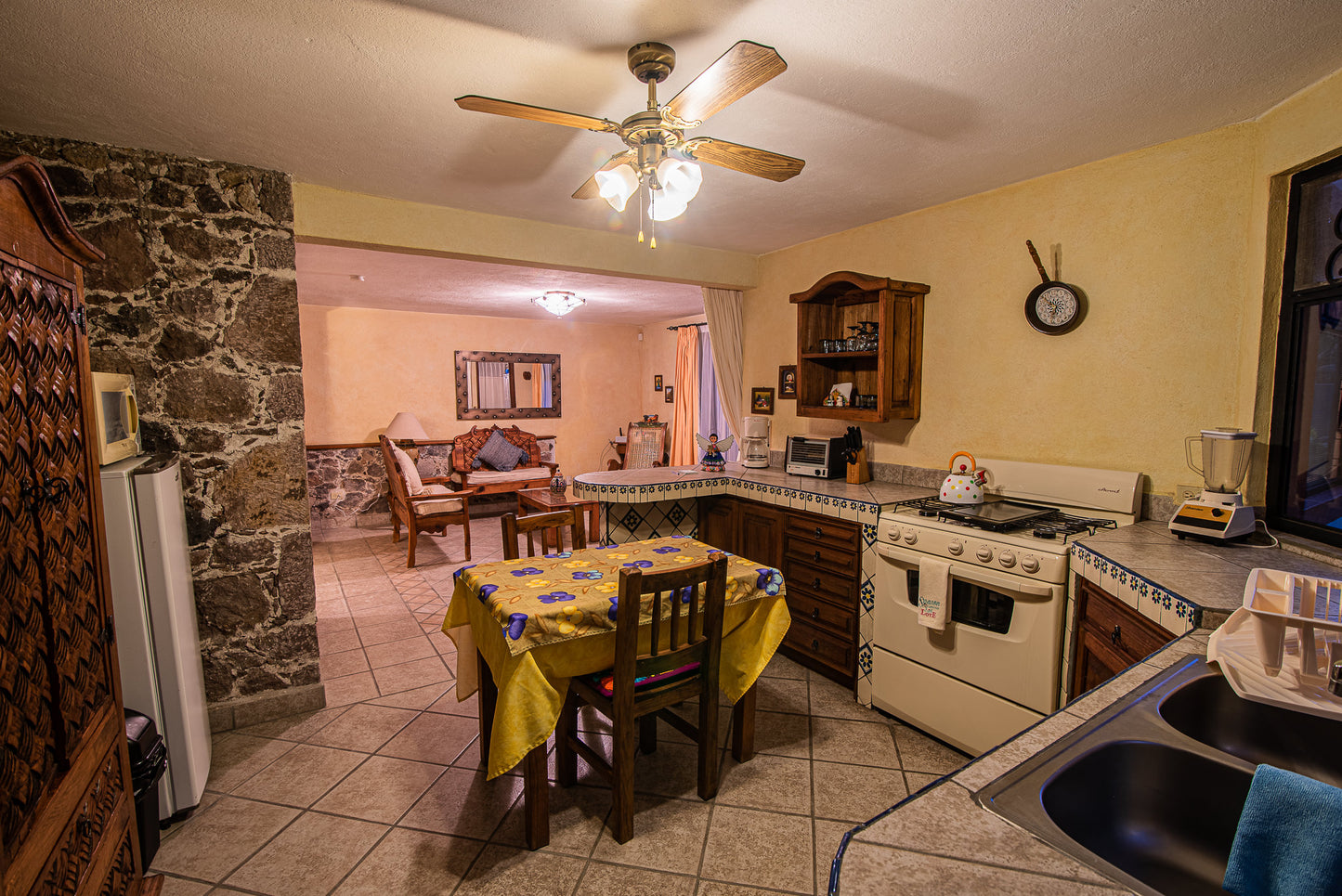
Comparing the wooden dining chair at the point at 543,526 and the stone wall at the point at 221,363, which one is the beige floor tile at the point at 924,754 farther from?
the stone wall at the point at 221,363

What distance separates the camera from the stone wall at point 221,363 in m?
2.41

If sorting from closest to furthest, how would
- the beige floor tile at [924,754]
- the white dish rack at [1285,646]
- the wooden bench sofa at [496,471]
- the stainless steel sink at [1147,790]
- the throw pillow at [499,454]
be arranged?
the stainless steel sink at [1147,790] < the white dish rack at [1285,646] < the beige floor tile at [924,754] < the wooden bench sofa at [496,471] < the throw pillow at [499,454]

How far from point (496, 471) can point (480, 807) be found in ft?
18.1

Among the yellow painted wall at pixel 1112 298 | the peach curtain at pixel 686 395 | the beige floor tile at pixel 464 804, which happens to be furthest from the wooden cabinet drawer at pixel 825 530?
the peach curtain at pixel 686 395

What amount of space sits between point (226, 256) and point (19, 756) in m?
2.17

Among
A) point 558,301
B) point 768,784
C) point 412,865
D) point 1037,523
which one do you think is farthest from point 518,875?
point 558,301

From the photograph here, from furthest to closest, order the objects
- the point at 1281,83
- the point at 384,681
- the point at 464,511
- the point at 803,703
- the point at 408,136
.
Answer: the point at 464,511 < the point at 384,681 < the point at 803,703 < the point at 408,136 < the point at 1281,83

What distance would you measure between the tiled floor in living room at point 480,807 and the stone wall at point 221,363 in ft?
1.45

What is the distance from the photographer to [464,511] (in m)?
5.45

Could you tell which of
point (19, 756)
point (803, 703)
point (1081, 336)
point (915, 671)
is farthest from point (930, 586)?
point (19, 756)

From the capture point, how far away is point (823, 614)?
310cm

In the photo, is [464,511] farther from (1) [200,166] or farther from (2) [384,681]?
(1) [200,166]

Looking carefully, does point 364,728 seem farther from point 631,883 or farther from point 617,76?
point 617,76

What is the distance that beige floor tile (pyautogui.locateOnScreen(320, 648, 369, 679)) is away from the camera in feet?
10.6
